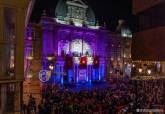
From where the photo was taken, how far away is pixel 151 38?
18.3 metres

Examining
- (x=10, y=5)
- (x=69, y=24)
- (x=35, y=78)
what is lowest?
(x=35, y=78)

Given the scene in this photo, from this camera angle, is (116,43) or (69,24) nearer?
(69,24)

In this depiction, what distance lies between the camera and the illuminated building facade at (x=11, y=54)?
759 centimetres

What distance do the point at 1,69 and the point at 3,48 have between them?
463mm

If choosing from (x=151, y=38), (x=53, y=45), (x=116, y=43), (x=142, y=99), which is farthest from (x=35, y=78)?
(x=151, y=38)

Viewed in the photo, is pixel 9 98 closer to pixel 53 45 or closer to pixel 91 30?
pixel 53 45

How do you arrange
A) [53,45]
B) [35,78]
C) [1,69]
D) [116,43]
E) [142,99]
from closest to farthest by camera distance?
[1,69]
[142,99]
[35,78]
[53,45]
[116,43]

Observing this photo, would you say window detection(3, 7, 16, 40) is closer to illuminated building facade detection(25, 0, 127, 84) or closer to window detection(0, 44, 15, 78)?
window detection(0, 44, 15, 78)

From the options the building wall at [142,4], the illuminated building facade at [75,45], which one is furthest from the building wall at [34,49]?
the building wall at [142,4]

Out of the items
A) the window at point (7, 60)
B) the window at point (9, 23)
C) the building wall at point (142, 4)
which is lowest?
the window at point (7, 60)

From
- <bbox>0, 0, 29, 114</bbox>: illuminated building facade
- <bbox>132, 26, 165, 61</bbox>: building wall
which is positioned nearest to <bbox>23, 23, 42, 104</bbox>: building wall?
<bbox>132, 26, 165, 61</bbox>: building wall

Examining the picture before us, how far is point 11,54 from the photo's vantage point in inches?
310

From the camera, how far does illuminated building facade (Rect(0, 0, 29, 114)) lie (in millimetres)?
7590

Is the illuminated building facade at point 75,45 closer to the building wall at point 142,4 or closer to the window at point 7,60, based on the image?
the building wall at point 142,4
